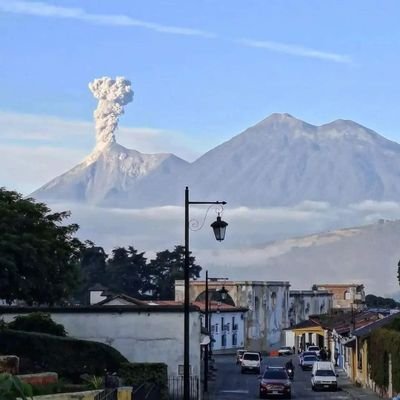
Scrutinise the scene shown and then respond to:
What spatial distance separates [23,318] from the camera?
1882 inches

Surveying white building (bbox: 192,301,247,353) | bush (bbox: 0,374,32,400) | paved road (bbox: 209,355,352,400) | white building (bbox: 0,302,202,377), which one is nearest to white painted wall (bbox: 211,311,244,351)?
white building (bbox: 192,301,247,353)

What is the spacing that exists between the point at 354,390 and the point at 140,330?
14323mm

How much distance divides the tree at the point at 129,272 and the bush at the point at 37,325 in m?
108

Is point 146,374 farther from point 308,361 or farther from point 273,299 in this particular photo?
point 273,299

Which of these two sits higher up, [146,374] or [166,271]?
[166,271]

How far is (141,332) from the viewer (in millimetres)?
48812

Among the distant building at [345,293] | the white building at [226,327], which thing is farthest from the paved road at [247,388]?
the distant building at [345,293]

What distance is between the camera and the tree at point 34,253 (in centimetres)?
5222

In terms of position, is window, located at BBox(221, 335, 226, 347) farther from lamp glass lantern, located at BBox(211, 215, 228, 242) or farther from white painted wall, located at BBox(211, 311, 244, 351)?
lamp glass lantern, located at BBox(211, 215, 228, 242)

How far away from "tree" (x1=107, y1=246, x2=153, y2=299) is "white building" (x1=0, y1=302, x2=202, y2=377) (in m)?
106

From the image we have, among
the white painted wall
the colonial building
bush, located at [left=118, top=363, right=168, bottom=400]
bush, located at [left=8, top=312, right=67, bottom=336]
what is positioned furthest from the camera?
the colonial building

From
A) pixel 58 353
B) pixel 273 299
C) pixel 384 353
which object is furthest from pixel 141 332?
pixel 273 299

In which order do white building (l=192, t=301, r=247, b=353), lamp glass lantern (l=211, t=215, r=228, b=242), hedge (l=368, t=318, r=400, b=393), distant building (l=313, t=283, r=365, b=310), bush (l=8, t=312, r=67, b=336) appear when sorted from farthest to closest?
distant building (l=313, t=283, r=365, b=310)
white building (l=192, t=301, r=247, b=353)
bush (l=8, t=312, r=67, b=336)
hedge (l=368, t=318, r=400, b=393)
lamp glass lantern (l=211, t=215, r=228, b=242)

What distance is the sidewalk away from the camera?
51375 millimetres
